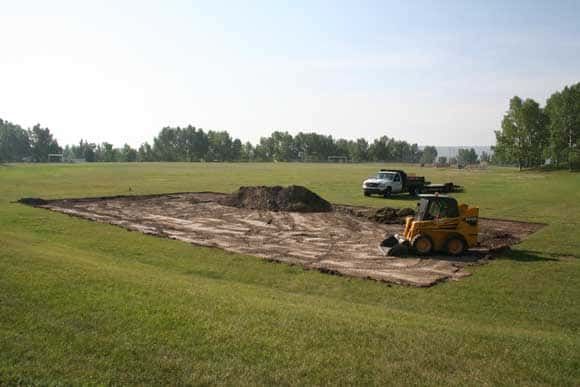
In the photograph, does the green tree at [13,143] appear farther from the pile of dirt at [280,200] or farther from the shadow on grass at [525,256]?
the shadow on grass at [525,256]

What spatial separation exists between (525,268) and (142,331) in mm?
12615

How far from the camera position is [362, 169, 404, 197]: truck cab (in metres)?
40.6

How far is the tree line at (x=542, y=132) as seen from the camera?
8525 cm

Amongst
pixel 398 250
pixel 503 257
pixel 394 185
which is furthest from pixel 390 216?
pixel 394 185

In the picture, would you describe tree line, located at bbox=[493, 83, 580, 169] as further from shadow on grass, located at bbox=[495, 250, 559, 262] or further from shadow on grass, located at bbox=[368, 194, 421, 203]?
shadow on grass, located at bbox=[495, 250, 559, 262]

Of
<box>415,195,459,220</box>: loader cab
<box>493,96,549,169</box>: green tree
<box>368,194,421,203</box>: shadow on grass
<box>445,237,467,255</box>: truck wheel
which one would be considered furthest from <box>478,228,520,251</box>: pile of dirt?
<box>493,96,549,169</box>: green tree

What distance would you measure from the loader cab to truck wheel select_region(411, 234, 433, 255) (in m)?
0.73

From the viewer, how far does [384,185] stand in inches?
1596

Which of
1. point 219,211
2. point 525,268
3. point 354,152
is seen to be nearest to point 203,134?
point 354,152

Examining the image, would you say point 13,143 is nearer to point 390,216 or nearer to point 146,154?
point 146,154

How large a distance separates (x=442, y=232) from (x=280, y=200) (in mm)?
14966

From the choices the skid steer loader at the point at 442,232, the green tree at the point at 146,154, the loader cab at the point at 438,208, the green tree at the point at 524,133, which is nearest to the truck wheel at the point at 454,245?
the skid steer loader at the point at 442,232

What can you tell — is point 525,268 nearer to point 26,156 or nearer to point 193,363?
point 193,363

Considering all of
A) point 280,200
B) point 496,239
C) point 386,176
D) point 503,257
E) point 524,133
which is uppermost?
point 524,133
